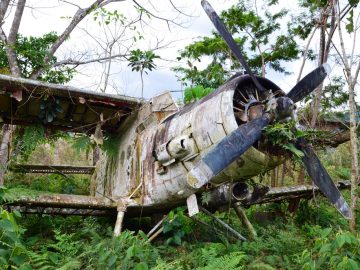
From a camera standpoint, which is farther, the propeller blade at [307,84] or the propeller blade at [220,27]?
the propeller blade at [307,84]

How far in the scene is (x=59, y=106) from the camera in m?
8.44

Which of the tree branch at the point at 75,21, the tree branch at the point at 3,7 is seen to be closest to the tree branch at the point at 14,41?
the tree branch at the point at 3,7

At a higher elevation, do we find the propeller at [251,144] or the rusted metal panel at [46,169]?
the propeller at [251,144]

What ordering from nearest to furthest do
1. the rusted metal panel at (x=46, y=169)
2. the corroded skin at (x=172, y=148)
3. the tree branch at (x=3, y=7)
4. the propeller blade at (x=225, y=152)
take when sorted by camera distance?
1. the propeller blade at (x=225, y=152)
2. the corroded skin at (x=172, y=148)
3. the rusted metal panel at (x=46, y=169)
4. the tree branch at (x=3, y=7)

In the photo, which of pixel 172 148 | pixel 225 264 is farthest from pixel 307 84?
pixel 225 264

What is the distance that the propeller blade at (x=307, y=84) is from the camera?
614cm

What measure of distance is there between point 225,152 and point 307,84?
1.87m

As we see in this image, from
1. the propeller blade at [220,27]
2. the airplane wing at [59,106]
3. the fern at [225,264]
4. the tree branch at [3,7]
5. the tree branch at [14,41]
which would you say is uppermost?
the tree branch at [3,7]

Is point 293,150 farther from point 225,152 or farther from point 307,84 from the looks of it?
point 307,84

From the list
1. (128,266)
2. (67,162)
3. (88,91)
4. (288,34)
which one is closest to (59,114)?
(88,91)

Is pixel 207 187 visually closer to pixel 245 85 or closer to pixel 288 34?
pixel 245 85

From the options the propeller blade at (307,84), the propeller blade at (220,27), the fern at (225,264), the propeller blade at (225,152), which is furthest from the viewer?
the propeller blade at (307,84)

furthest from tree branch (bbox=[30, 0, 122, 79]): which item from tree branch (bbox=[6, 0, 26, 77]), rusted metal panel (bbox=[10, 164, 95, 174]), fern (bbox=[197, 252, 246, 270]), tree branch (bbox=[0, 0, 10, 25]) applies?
fern (bbox=[197, 252, 246, 270])

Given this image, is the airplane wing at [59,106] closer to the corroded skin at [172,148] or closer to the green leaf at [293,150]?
the corroded skin at [172,148]
